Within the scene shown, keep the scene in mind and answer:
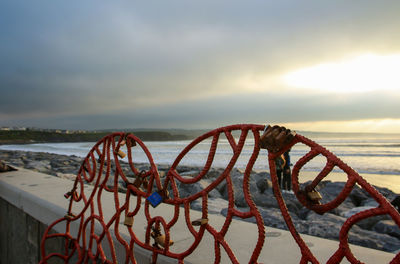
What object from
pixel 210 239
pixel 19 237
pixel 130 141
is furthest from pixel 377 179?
pixel 130 141

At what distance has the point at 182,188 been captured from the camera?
18.8 ft

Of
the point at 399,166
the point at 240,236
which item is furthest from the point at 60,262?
the point at 399,166

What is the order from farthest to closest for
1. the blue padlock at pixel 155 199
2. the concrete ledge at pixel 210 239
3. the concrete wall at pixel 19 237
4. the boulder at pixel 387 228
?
the boulder at pixel 387 228 → the concrete wall at pixel 19 237 → the concrete ledge at pixel 210 239 → the blue padlock at pixel 155 199

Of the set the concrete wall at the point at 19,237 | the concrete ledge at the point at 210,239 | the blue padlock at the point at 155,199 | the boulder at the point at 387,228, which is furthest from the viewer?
the boulder at the point at 387,228

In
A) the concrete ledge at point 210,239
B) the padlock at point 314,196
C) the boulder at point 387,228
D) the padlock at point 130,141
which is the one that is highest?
the padlock at point 130,141

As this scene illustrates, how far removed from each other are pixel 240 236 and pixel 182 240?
340mm

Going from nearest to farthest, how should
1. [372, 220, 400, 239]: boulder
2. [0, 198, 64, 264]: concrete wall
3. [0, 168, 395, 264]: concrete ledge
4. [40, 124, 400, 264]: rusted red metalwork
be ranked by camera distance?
[40, 124, 400, 264]: rusted red metalwork → [0, 168, 395, 264]: concrete ledge → [0, 198, 64, 264]: concrete wall → [372, 220, 400, 239]: boulder

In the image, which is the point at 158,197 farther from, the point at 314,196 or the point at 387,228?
the point at 387,228

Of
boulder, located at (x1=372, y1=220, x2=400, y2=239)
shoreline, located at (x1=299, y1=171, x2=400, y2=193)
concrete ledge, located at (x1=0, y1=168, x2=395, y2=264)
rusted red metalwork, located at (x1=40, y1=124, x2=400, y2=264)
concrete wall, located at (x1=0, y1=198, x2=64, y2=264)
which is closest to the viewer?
rusted red metalwork, located at (x1=40, y1=124, x2=400, y2=264)

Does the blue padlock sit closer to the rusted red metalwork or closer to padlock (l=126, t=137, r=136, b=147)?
the rusted red metalwork

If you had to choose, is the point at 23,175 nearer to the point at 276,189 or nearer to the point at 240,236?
the point at 240,236

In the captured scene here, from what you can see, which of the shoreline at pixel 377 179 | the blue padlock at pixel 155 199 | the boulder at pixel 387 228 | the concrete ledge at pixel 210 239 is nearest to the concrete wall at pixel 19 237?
the concrete ledge at pixel 210 239

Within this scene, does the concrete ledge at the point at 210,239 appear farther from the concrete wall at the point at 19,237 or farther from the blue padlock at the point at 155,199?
the blue padlock at the point at 155,199

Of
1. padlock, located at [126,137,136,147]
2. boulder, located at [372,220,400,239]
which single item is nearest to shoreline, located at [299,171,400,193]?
boulder, located at [372,220,400,239]
